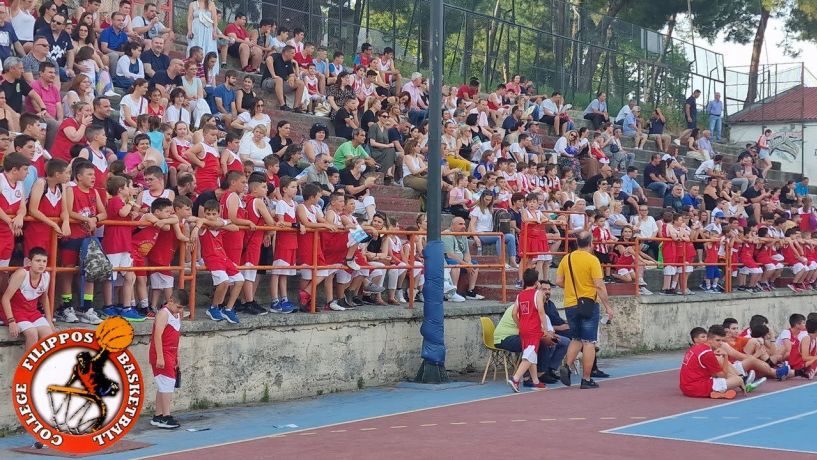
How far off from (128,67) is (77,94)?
2.57 metres

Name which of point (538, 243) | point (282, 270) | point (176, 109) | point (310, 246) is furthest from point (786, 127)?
point (282, 270)

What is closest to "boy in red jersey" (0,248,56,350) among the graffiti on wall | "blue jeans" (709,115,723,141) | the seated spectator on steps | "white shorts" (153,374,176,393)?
"white shorts" (153,374,176,393)

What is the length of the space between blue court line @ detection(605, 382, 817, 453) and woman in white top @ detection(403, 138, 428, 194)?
7.91m

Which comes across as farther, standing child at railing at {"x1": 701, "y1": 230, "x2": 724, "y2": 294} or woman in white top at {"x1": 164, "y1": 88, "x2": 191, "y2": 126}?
standing child at railing at {"x1": 701, "y1": 230, "x2": 724, "y2": 294}

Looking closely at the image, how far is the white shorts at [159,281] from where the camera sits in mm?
13723

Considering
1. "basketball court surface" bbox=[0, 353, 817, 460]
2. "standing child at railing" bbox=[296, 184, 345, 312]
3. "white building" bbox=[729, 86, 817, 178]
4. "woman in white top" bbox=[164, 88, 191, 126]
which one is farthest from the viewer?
"white building" bbox=[729, 86, 817, 178]

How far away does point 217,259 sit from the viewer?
14219mm

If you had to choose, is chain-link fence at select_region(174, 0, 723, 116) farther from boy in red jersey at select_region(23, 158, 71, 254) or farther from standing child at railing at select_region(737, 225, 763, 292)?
boy in red jersey at select_region(23, 158, 71, 254)

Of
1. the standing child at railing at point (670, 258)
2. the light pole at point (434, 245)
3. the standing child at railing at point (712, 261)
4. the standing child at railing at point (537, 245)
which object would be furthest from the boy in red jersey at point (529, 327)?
the standing child at railing at point (712, 261)

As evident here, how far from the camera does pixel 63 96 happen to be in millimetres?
16172

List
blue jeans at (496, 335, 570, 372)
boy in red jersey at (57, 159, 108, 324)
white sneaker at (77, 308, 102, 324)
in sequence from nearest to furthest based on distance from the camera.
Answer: boy in red jersey at (57, 159, 108, 324) < white sneaker at (77, 308, 102, 324) < blue jeans at (496, 335, 570, 372)

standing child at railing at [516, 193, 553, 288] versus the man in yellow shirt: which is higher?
standing child at railing at [516, 193, 553, 288]

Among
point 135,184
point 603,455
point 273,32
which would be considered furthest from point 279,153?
point 603,455

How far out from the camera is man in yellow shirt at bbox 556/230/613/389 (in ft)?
52.6
